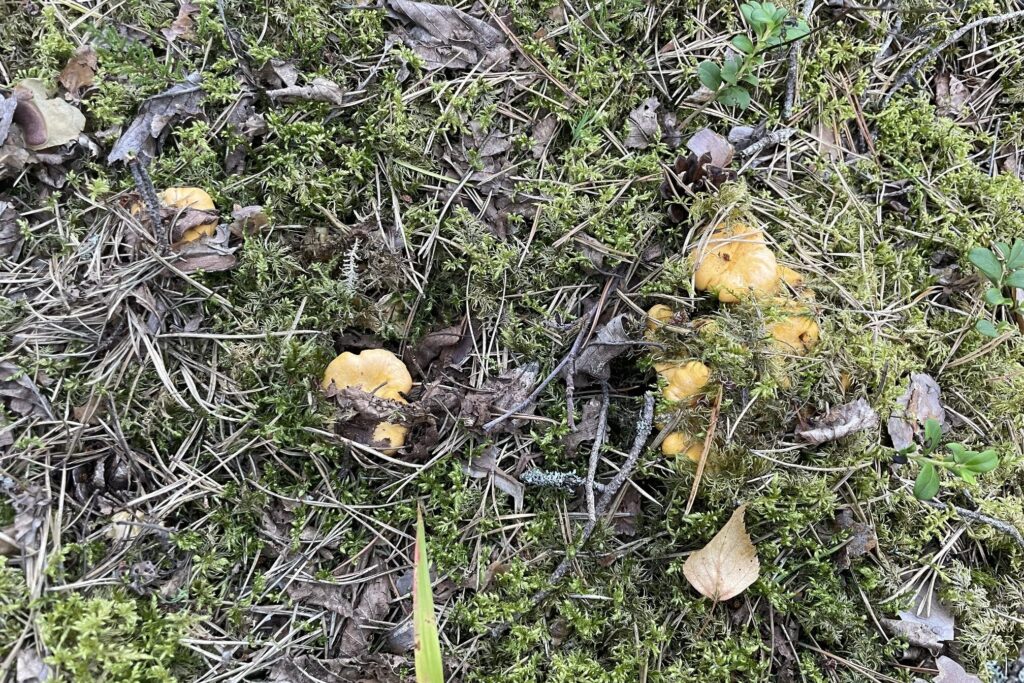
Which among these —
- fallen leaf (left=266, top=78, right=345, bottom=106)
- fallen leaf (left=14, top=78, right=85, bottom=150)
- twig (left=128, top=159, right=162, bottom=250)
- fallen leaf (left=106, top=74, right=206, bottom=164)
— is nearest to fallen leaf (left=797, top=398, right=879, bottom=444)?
fallen leaf (left=266, top=78, right=345, bottom=106)

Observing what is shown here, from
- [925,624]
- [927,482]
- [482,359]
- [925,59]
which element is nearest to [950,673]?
[925,624]

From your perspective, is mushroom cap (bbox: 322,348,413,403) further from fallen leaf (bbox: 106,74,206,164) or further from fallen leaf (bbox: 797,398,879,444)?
fallen leaf (bbox: 797,398,879,444)

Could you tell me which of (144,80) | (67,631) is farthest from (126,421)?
(144,80)

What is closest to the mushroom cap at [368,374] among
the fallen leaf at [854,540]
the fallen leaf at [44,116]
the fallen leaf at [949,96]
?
the fallen leaf at [44,116]

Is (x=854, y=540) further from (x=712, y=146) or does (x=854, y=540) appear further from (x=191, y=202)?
(x=191, y=202)

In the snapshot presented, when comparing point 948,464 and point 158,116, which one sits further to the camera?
point 158,116

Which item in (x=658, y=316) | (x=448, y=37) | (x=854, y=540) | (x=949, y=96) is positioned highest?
(x=949, y=96)

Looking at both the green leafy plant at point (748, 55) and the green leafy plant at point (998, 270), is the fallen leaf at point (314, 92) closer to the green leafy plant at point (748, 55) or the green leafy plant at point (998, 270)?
the green leafy plant at point (748, 55)
